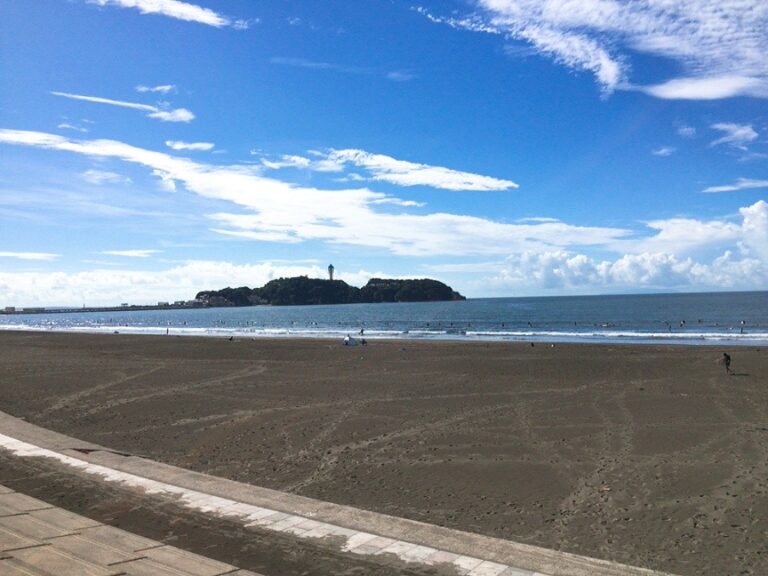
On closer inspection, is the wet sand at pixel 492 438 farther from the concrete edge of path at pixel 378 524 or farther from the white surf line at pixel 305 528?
the white surf line at pixel 305 528

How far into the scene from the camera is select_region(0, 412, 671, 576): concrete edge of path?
5332mm

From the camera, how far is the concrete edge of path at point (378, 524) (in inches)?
210

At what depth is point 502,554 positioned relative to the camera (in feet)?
18.3

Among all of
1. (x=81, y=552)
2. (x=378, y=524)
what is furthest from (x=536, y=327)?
(x=81, y=552)

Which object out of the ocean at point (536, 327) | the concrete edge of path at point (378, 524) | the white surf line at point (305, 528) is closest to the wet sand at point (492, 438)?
the concrete edge of path at point (378, 524)

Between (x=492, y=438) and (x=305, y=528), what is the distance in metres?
6.96

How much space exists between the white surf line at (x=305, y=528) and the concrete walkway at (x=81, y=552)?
140 centimetres

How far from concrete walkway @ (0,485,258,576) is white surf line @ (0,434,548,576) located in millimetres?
1395

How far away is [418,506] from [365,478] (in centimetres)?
160

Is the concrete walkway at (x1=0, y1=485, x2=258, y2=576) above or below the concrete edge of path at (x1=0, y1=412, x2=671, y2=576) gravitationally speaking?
above

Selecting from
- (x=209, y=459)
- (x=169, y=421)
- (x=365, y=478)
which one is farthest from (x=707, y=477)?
(x=169, y=421)

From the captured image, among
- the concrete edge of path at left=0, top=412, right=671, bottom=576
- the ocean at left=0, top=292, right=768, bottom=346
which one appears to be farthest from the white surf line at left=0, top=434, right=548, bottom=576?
the ocean at left=0, top=292, right=768, bottom=346

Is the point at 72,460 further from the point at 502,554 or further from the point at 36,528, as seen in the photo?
the point at 502,554

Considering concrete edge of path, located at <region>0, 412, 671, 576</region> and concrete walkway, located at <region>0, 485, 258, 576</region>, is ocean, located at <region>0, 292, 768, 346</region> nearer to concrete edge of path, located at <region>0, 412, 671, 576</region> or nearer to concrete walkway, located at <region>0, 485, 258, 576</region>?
concrete edge of path, located at <region>0, 412, 671, 576</region>
